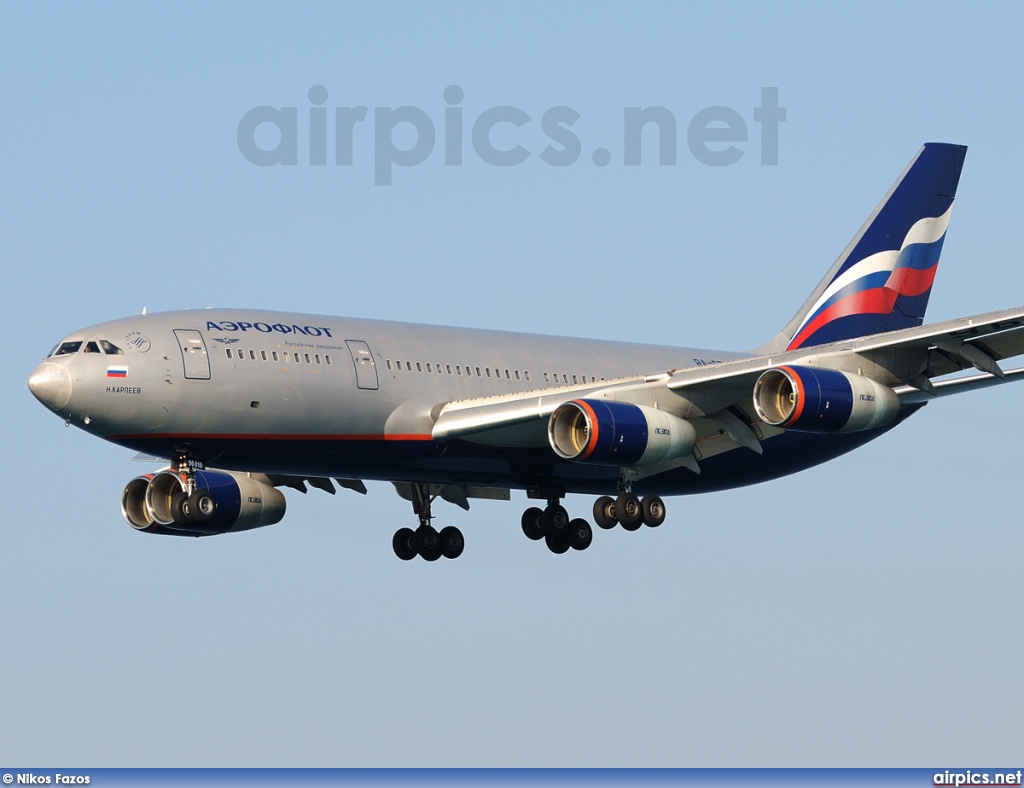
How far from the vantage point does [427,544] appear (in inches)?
2112

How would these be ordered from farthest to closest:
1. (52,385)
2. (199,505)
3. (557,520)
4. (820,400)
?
(557,520)
(199,505)
(820,400)
(52,385)

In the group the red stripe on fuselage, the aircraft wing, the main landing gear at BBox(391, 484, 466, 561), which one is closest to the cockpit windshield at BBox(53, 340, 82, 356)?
the red stripe on fuselage

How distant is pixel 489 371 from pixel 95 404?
11.6m

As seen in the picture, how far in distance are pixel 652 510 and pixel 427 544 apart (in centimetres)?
857

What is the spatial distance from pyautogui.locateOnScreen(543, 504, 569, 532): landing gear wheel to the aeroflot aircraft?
4cm

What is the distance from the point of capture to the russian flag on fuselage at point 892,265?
57906 millimetres

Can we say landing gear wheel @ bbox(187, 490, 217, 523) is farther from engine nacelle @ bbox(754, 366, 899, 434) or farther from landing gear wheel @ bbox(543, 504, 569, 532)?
engine nacelle @ bbox(754, 366, 899, 434)

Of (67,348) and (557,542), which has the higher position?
(67,348)

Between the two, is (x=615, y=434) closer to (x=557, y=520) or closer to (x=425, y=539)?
(x=557, y=520)

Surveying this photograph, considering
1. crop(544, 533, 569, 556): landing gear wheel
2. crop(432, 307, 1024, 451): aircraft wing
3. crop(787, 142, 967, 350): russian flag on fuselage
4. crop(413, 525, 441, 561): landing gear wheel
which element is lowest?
crop(544, 533, 569, 556): landing gear wheel

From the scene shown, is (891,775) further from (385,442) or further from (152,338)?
(152,338)

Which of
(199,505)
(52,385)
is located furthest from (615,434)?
(52,385)

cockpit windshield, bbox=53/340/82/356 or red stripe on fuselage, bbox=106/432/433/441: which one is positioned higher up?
cockpit windshield, bbox=53/340/82/356

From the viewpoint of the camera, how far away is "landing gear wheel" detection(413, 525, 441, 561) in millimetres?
53688
